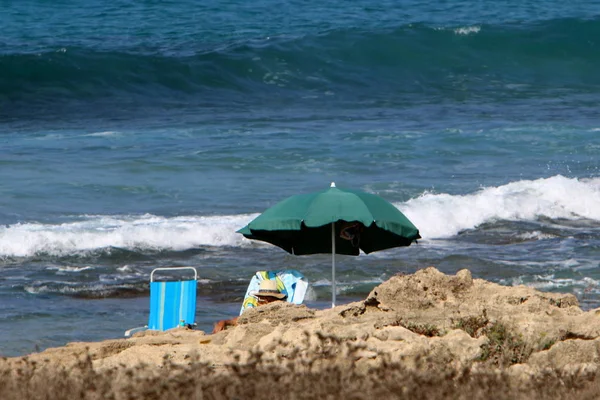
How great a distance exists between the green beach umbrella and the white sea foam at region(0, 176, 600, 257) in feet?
15.8

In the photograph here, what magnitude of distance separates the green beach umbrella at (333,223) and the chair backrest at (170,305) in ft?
3.12

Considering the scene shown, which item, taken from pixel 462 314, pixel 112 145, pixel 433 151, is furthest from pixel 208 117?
pixel 462 314

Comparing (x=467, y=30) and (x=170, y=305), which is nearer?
(x=170, y=305)

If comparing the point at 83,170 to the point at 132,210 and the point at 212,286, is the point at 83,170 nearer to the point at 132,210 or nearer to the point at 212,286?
the point at 132,210

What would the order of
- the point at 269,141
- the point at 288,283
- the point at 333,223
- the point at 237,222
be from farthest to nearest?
the point at 269,141, the point at 237,222, the point at 288,283, the point at 333,223

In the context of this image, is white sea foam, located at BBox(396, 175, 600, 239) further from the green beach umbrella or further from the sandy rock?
the sandy rock

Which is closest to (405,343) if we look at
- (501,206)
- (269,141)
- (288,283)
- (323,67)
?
(288,283)

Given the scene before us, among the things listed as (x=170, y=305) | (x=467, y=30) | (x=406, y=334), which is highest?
(x=467, y=30)

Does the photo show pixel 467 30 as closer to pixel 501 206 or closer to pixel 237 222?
pixel 501 206

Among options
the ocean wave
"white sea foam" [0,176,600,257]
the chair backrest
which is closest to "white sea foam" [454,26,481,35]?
the ocean wave

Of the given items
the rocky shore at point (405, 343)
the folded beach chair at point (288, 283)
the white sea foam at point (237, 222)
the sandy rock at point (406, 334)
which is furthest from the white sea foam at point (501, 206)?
the rocky shore at point (405, 343)

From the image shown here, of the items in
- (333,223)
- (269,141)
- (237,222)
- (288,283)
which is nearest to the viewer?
(333,223)

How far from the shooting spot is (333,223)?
8836mm

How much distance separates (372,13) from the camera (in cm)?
3531
